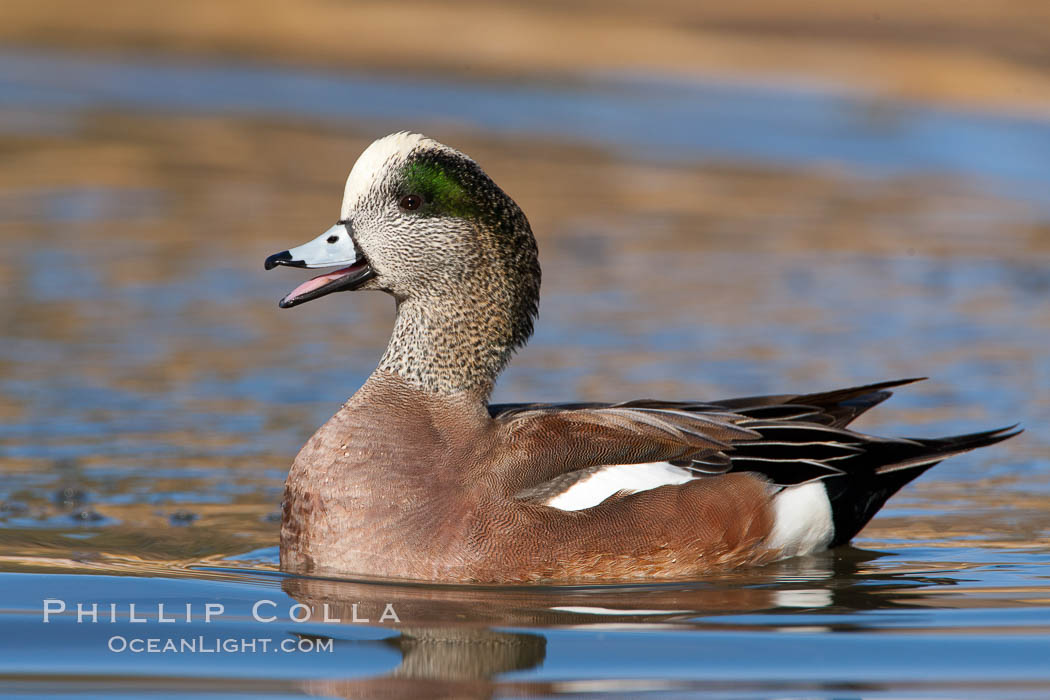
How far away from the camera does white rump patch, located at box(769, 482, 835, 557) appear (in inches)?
235

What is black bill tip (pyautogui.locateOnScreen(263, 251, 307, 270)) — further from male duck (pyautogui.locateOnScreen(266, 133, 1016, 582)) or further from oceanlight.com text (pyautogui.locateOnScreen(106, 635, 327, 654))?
oceanlight.com text (pyautogui.locateOnScreen(106, 635, 327, 654))

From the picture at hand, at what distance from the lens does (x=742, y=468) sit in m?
5.90

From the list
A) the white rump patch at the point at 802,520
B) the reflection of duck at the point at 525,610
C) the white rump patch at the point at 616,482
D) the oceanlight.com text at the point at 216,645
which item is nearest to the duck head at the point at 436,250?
the white rump patch at the point at 616,482

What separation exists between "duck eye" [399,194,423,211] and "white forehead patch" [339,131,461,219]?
0.36 feet

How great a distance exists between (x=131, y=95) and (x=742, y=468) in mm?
12164

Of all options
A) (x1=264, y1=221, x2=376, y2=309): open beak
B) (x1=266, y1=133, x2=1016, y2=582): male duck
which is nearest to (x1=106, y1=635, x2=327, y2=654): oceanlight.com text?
(x1=266, y1=133, x2=1016, y2=582): male duck

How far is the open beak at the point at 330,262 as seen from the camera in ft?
18.9

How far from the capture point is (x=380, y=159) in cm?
589

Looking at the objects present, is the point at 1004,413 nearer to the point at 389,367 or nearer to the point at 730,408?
the point at 730,408

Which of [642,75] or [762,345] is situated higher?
[642,75]

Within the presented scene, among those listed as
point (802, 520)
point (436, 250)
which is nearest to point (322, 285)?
point (436, 250)

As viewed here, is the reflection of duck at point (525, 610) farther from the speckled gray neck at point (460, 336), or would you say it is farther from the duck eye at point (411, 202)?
the duck eye at point (411, 202)

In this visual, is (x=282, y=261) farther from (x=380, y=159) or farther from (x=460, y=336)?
(x=460, y=336)

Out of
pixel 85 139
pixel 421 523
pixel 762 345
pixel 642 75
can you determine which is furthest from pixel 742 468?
pixel 642 75
